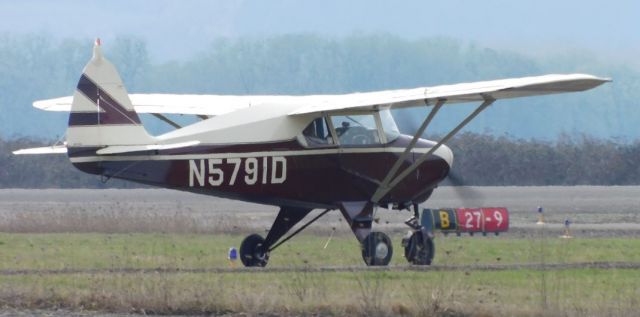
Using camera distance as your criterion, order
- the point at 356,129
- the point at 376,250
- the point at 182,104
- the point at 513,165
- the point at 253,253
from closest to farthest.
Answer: the point at 376,250, the point at 356,129, the point at 253,253, the point at 182,104, the point at 513,165

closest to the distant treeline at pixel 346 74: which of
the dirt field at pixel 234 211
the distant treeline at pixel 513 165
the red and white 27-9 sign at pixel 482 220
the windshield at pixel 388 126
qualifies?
the distant treeline at pixel 513 165

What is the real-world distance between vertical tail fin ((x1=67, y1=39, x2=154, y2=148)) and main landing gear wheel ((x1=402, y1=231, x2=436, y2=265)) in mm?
4293

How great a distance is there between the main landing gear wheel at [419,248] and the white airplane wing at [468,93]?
195 centimetres

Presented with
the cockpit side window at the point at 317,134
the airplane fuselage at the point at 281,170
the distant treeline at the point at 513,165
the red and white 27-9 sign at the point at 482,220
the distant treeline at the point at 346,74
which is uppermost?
the distant treeline at the point at 346,74

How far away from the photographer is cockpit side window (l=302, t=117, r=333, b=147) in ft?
73.7

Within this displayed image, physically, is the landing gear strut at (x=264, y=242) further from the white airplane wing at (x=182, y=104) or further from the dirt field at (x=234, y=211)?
the dirt field at (x=234, y=211)

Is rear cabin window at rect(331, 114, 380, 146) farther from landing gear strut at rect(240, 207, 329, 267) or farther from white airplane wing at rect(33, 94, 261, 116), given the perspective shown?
white airplane wing at rect(33, 94, 261, 116)

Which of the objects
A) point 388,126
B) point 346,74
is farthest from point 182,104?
point 346,74

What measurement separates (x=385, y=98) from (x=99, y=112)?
4140mm

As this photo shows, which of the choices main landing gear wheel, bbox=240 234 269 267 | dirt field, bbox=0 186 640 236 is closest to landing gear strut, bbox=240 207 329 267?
main landing gear wheel, bbox=240 234 269 267

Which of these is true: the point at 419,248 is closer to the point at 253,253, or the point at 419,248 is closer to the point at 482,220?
the point at 253,253

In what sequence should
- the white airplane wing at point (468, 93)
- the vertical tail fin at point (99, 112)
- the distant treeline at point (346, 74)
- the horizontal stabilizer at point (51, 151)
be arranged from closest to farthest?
the white airplane wing at point (468, 93) → the vertical tail fin at point (99, 112) → the horizontal stabilizer at point (51, 151) → the distant treeline at point (346, 74)

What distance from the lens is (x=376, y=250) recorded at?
864 inches

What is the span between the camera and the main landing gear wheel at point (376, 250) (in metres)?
21.9
